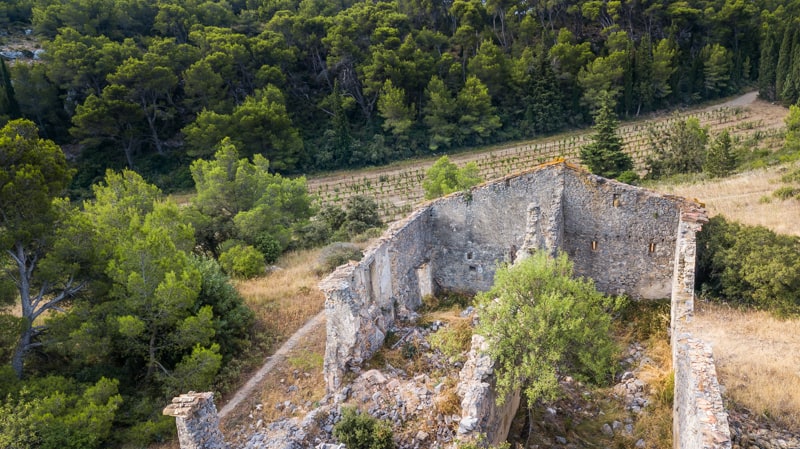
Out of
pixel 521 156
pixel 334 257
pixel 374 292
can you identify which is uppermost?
pixel 374 292

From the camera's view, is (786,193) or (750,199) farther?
(750,199)

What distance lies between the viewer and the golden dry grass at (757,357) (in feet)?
36.0

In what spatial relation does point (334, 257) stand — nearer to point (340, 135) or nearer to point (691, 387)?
point (691, 387)

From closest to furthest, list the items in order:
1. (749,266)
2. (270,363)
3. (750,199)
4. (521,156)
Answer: (749,266) < (270,363) < (750,199) < (521,156)

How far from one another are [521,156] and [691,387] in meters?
37.3

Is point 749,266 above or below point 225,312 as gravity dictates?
above

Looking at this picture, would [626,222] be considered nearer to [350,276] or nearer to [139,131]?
[350,276]

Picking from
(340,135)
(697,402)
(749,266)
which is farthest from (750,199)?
(340,135)

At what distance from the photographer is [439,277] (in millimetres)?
18891

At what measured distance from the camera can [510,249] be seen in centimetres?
1778

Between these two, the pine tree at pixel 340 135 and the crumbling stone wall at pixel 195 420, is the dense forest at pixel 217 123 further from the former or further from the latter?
the crumbling stone wall at pixel 195 420

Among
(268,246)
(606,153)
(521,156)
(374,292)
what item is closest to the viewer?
(374,292)

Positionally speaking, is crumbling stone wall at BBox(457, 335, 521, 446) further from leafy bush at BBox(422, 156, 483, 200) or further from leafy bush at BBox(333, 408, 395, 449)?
leafy bush at BBox(422, 156, 483, 200)

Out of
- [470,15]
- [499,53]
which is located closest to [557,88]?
[499,53]
